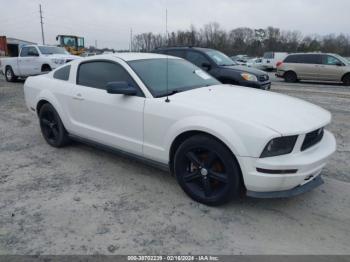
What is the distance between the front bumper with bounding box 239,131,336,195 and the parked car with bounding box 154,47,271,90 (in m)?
5.90

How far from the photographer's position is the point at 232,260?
2.69 metres

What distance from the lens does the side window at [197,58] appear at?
31.7ft

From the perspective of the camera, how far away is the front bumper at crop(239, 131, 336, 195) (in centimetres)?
304

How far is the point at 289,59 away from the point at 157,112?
15.9m

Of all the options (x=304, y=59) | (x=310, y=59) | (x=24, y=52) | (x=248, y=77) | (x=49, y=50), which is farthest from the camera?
(x=304, y=59)

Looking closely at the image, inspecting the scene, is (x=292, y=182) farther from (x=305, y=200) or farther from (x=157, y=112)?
(x=157, y=112)

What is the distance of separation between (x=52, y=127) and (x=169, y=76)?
2.28 meters

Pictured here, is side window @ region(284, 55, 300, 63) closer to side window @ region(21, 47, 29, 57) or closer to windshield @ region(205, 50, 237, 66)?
windshield @ region(205, 50, 237, 66)

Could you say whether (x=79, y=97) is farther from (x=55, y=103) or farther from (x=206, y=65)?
(x=206, y=65)

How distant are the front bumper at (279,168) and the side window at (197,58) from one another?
6.76 meters

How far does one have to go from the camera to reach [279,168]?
303 centimetres

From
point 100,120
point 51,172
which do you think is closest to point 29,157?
point 51,172

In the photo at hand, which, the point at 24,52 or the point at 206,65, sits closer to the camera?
the point at 206,65

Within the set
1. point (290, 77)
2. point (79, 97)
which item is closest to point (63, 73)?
point (79, 97)
